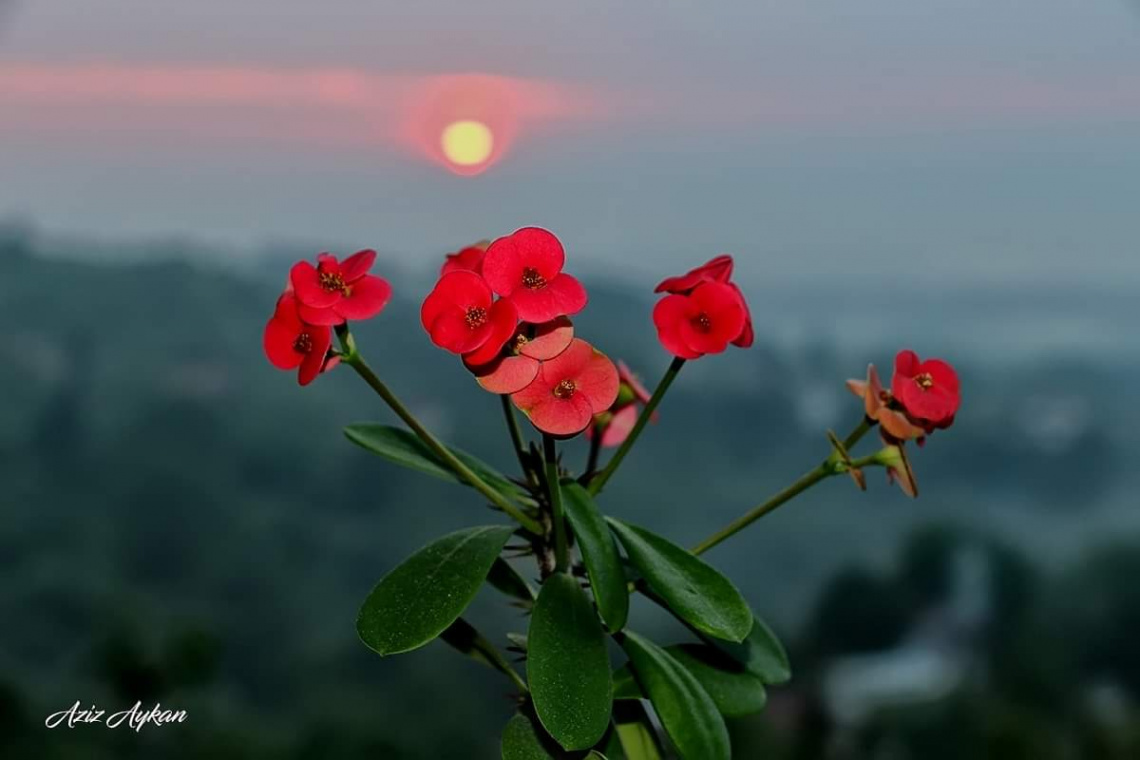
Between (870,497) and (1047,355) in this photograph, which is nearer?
(1047,355)

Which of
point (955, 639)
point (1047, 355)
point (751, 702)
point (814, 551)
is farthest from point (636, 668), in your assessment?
point (1047, 355)

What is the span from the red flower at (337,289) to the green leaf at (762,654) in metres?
0.28

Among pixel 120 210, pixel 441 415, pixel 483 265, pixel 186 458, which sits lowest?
pixel 186 458

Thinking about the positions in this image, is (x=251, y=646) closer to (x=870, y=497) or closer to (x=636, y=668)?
(x=870, y=497)

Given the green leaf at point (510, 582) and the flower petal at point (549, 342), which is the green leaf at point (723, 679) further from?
the flower petal at point (549, 342)

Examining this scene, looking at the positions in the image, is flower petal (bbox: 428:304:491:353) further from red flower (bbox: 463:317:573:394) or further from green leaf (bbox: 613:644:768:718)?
green leaf (bbox: 613:644:768:718)

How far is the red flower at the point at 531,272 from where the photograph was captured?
1.74ft

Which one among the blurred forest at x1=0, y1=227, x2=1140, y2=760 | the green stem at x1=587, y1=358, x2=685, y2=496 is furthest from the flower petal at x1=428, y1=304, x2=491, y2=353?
the blurred forest at x1=0, y1=227, x2=1140, y2=760

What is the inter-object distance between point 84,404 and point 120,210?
0.85 meters

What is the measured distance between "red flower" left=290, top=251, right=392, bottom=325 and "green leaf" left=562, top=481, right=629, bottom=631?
0.14 metres

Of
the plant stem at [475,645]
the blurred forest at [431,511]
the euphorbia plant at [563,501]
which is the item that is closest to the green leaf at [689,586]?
the euphorbia plant at [563,501]

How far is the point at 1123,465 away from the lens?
15.0 feet

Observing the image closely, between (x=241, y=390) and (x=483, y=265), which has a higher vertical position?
(x=483, y=265)

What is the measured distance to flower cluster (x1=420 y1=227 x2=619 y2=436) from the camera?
1.70ft
